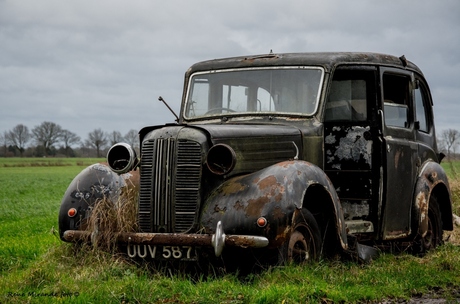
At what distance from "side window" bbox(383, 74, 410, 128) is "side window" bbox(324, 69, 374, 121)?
308 millimetres

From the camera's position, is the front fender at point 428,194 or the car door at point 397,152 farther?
the front fender at point 428,194

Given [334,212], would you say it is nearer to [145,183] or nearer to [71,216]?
[145,183]

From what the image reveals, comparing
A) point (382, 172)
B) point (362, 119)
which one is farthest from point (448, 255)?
point (362, 119)

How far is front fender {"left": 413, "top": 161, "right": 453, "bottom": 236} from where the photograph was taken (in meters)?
8.80

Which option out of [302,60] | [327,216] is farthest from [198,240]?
[302,60]

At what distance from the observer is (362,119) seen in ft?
27.2

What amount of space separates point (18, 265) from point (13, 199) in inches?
664

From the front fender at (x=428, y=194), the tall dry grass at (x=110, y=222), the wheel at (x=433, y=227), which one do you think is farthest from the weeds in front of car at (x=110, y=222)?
the wheel at (x=433, y=227)

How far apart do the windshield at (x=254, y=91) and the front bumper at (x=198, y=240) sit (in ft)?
7.32

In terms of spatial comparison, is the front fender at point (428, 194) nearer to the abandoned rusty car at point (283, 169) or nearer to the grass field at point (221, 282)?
the abandoned rusty car at point (283, 169)

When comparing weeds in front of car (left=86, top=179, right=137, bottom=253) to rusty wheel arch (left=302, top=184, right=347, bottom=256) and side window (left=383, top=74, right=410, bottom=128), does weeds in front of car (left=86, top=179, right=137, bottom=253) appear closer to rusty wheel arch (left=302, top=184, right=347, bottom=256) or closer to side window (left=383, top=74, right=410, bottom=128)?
rusty wheel arch (left=302, top=184, right=347, bottom=256)

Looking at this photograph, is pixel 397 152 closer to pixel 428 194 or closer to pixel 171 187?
Answer: pixel 428 194

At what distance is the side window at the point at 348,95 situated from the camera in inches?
323

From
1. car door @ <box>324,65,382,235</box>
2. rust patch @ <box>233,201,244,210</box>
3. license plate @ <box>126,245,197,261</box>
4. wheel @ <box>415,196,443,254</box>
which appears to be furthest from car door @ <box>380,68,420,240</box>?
license plate @ <box>126,245,197,261</box>
